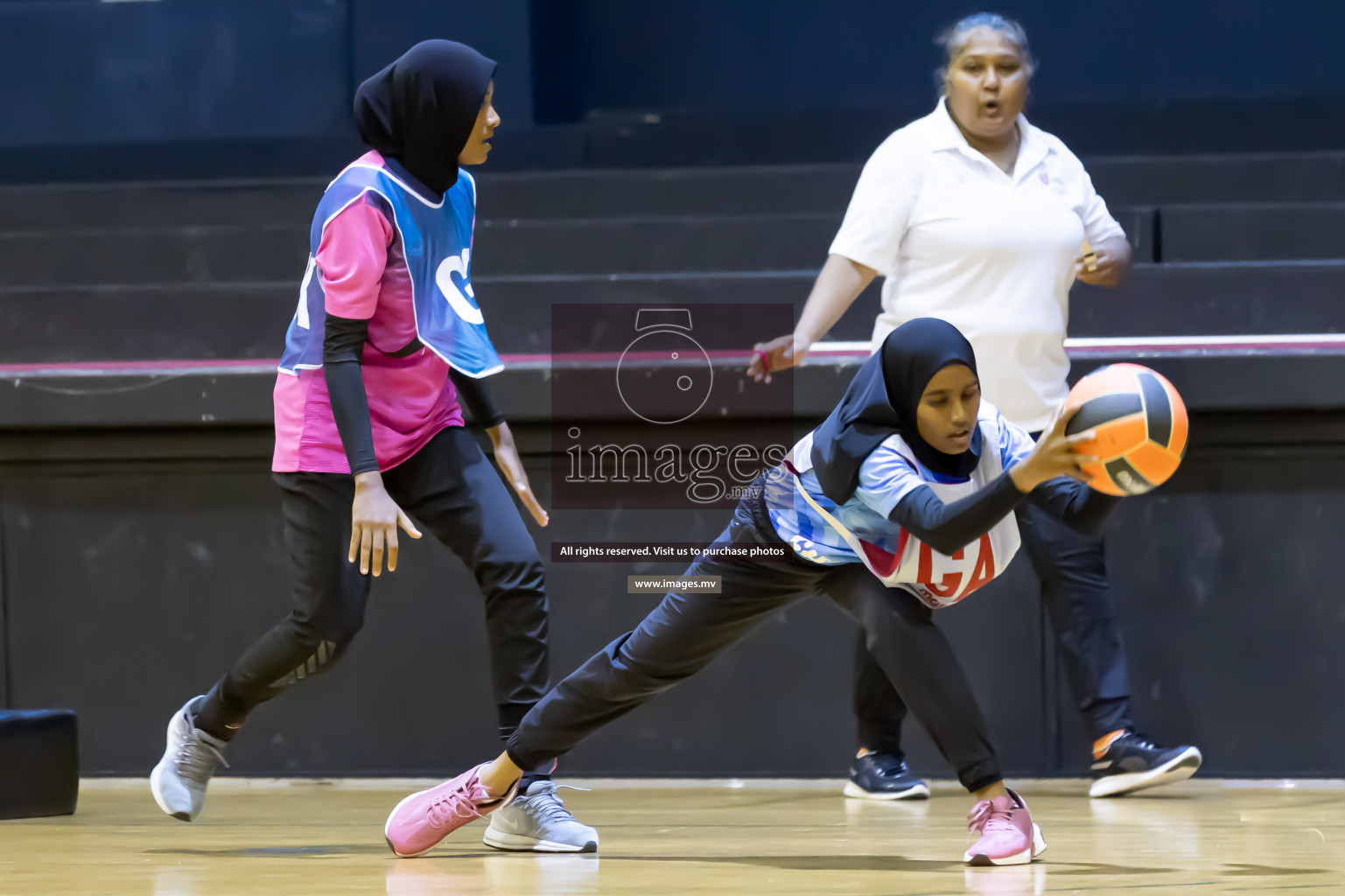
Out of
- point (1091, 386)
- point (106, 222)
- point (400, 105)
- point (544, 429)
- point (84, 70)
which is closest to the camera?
point (1091, 386)

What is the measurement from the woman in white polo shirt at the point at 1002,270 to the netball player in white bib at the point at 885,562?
664mm

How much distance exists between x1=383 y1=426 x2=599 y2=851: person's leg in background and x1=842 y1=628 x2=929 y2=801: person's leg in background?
2.48 feet

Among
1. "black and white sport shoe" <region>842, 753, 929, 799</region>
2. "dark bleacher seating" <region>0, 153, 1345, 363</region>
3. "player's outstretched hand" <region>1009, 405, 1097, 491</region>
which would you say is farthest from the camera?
"dark bleacher seating" <region>0, 153, 1345, 363</region>

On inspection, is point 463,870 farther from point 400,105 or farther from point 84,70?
point 84,70

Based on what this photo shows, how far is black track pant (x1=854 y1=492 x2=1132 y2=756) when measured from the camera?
3.25m

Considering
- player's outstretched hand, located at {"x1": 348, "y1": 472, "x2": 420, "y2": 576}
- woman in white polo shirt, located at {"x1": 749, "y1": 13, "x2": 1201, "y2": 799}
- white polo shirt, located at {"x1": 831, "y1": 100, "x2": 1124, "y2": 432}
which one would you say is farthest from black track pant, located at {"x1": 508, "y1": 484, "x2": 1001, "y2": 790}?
white polo shirt, located at {"x1": 831, "y1": 100, "x2": 1124, "y2": 432}

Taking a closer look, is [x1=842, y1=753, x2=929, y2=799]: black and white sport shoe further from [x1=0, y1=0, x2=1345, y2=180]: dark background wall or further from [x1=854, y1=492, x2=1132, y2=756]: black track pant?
Answer: [x1=0, y1=0, x2=1345, y2=180]: dark background wall

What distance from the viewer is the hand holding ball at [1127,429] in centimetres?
220

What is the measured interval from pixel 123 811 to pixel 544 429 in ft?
4.06

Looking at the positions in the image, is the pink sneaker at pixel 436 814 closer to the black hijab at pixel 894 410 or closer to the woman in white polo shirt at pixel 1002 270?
the black hijab at pixel 894 410

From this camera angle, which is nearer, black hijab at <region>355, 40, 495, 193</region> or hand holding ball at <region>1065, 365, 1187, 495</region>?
hand holding ball at <region>1065, 365, 1187, 495</region>

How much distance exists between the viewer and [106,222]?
5.59 meters

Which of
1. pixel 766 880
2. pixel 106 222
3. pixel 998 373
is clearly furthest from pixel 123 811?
pixel 106 222

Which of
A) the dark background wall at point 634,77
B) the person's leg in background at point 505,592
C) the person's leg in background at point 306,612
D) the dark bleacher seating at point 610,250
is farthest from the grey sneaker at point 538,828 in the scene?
the dark background wall at point 634,77
